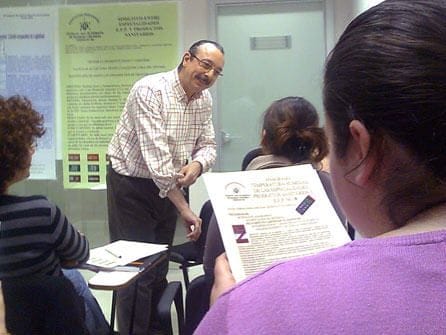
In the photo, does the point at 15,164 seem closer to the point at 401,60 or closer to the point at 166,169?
the point at 166,169

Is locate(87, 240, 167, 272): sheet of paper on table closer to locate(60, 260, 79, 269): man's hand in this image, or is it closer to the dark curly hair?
locate(60, 260, 79, 269): man's hand

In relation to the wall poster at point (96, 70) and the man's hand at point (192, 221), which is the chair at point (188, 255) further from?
the wall poster at point (96, 70)

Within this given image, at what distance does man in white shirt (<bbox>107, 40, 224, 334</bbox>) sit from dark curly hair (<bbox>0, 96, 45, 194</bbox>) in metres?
0.70

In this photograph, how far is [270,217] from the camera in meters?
1.03

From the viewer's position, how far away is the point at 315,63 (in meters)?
3.95

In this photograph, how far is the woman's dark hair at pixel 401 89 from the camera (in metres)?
0.47

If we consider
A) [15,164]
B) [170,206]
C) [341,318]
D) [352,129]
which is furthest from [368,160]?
[170,206]

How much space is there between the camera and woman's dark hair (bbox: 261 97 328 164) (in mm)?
1811

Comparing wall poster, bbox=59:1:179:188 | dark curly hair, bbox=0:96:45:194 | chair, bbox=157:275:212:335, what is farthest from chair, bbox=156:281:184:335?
wall poster, bbox=59:1:179:188

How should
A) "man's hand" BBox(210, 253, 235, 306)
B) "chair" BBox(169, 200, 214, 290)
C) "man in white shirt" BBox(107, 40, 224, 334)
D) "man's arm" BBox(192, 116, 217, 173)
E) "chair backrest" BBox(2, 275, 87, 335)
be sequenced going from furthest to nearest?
1. "chair" BBox(169, 200, 214, 290)
2. "man's arm" BBox(192, 116, 217, 173)
3. "man in white shirt" BBox(107, 40, 224, 334)
4. "chair backrest" BBox(2, 275, 87, 335)
5. "man's hand" BBox(210, 253, 235, 306)

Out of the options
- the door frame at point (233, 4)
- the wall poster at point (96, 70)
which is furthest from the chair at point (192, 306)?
the door frame at point (233, 4)

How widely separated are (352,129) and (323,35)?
3581 mm

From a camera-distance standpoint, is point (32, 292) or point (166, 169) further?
point (166, 169)

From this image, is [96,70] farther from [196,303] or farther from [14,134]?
[196,303]
